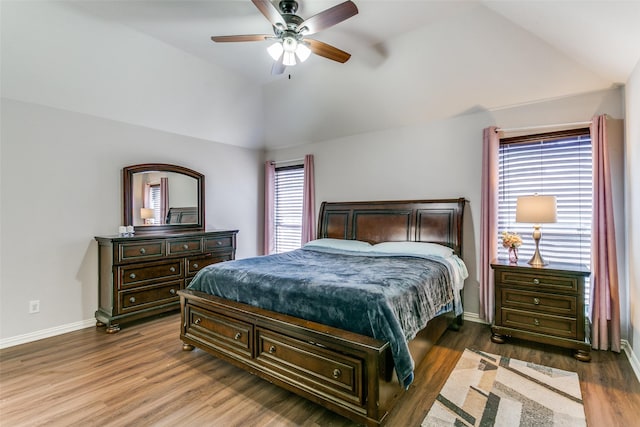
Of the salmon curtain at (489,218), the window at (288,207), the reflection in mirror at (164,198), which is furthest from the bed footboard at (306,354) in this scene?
the window at (288,207)

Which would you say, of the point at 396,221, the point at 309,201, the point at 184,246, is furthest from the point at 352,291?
the point at 309,201

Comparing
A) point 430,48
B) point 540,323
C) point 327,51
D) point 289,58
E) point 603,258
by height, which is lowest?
point 540,323

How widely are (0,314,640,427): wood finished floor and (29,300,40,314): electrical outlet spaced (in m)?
0.33

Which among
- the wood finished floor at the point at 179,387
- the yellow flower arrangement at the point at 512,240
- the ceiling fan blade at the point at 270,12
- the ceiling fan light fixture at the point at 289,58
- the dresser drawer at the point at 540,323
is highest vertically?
the ceiling fan blade at the point at 270,12

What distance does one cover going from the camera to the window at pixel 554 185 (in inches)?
126

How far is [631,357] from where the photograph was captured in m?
2.67

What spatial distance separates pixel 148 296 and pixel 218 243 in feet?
3.80

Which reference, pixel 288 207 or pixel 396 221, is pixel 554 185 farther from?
pixel 288 207

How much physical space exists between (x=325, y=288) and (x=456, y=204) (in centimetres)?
241

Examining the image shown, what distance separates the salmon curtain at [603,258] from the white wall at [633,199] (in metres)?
0.11

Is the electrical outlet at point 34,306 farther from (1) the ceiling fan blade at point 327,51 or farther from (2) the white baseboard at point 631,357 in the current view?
(2) the white baseboard at point 631,357

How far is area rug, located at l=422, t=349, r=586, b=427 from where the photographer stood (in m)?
1.96

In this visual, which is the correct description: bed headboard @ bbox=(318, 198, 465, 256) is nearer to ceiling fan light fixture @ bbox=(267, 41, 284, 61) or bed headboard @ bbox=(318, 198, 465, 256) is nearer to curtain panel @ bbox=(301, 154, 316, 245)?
curtain panel @ bbox=(301, 154, 316, 245)

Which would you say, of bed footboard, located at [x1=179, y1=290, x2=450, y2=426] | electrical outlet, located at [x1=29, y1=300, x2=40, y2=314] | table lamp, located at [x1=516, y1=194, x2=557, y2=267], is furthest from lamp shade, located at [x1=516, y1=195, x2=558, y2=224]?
electrical outlet, located at [x1=29, y1=300, x2=40, y2=314]
